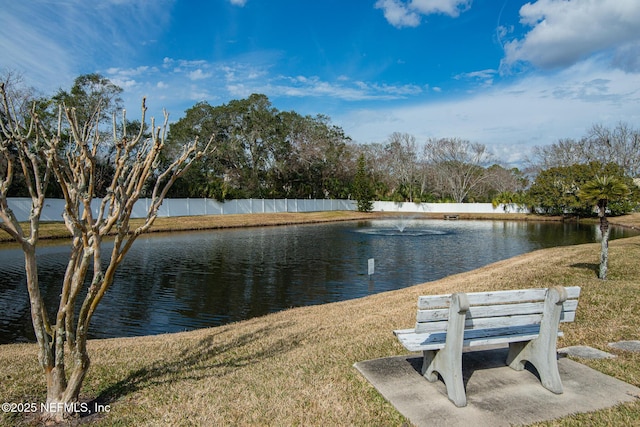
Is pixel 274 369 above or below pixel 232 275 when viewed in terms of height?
above

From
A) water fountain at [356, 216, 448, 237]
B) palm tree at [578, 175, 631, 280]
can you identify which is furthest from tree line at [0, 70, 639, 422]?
water fountain at [356, 216, 448, 237]

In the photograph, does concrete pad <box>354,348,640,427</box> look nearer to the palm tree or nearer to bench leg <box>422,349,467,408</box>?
bench leg <box>422,349,467,408</box>

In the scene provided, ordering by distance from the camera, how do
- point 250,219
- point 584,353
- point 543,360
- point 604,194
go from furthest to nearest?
1. point 250,219
2. point 604,194
3. point 584,353
4. point 543,360

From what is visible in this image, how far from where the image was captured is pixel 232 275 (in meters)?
15.1

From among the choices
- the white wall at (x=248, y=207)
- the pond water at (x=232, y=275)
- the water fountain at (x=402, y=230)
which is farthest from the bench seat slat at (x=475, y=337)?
the white wall at (x=248, y=207)

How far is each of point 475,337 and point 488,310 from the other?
0.33 meters

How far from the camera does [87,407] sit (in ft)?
13.0

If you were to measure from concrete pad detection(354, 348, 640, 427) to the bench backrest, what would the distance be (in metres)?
0.64

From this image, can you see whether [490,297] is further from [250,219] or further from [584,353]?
[250,219]

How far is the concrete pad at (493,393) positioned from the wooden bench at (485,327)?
148 millimetres

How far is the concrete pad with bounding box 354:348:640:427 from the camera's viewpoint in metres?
3.58

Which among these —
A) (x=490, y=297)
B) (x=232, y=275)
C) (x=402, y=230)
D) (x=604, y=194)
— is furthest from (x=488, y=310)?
(x=402, y=230)

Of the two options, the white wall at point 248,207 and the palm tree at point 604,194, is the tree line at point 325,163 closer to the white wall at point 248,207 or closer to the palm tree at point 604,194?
the white wall at point 248,207

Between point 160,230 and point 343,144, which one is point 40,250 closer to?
point 160,230
